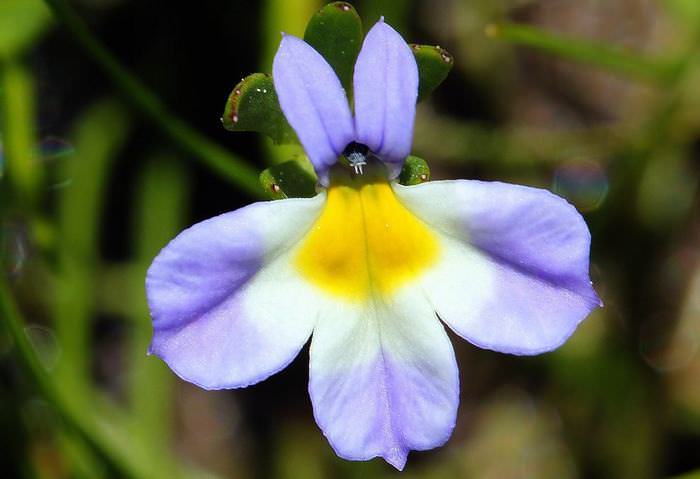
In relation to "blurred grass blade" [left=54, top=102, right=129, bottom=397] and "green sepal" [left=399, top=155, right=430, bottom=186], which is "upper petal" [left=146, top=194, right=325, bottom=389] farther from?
"blurred grass blade" [left=54, top=102, right=129, bottom=397]

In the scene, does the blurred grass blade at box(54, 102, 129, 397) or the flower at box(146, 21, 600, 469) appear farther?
the blurred grass blade at box(54, 102, 129, 397)

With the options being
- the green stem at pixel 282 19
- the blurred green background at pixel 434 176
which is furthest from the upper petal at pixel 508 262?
the blurred green background at pixel 434 176

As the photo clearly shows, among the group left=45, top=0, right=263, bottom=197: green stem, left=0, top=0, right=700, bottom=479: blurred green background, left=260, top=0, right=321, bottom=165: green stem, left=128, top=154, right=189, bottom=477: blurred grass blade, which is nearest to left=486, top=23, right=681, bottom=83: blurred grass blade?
left=0, top=0, right=700, bottom=479: blurred green background

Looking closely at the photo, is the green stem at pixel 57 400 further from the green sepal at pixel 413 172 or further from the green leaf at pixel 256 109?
the green sepal at pixel 413 172

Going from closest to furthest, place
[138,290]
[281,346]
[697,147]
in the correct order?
[281,346] → [138,290] → [697,147]

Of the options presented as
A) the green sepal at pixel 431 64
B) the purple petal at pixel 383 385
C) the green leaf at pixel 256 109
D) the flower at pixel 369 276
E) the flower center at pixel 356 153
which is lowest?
the purple petal at pixel 383 385

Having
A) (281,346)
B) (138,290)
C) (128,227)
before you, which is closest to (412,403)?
(281,346)

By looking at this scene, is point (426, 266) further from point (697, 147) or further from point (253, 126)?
point (697, 147)
